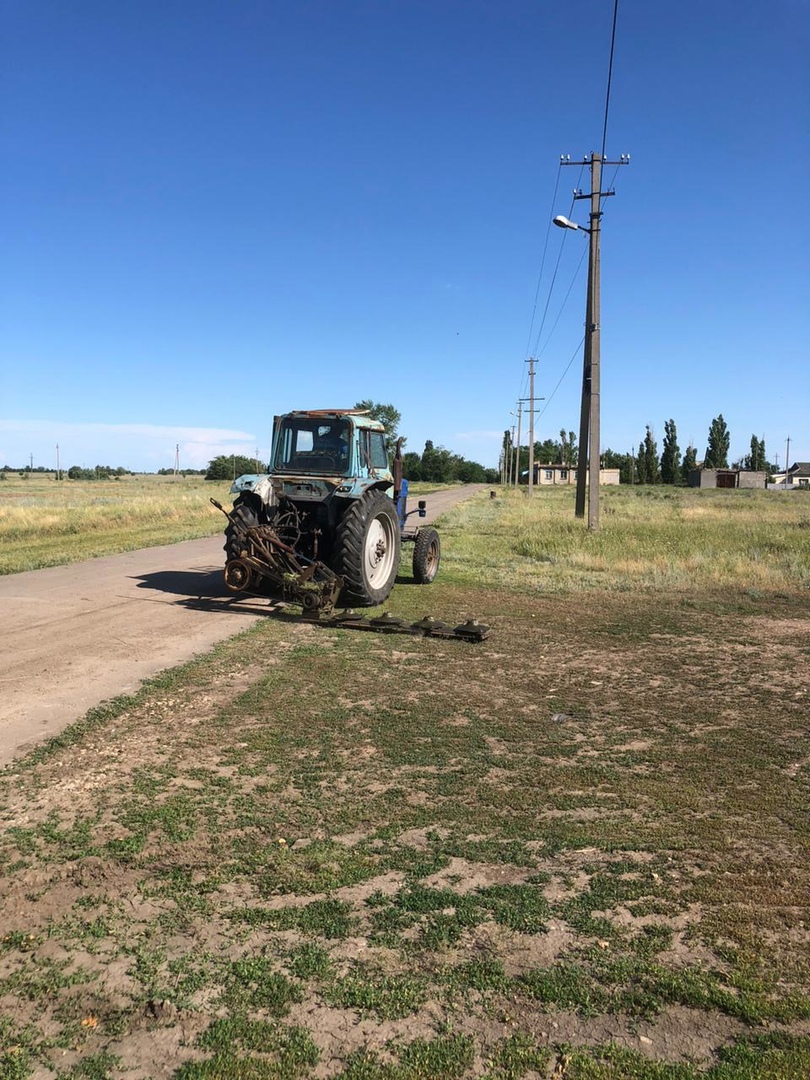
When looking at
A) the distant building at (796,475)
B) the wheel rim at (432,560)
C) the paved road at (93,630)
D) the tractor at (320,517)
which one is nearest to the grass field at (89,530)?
the paved road at (93,630)

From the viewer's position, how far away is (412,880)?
3.54 metres

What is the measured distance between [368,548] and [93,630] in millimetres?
3582

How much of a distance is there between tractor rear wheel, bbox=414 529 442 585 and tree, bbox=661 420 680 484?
10088 cm

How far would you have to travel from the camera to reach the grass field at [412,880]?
8.36 ft

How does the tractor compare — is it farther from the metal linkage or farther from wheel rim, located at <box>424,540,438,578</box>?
wheel rim, located at <box>424,540,438,578</box>

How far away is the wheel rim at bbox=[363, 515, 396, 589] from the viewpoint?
10508mm

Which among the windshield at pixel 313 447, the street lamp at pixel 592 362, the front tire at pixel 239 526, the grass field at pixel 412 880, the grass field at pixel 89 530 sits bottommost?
the grass field at pixel 412 880

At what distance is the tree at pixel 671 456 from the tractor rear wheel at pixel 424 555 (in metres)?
101

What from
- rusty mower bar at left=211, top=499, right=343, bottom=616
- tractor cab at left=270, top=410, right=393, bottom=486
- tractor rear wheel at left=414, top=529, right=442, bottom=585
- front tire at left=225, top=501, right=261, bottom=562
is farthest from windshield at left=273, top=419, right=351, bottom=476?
tractor rear wheel at left=414, top=529, right=442, bottom=585

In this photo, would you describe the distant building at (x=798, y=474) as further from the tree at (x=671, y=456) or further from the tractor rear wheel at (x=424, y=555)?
the tractor rear wheel at (x=424, y=555)

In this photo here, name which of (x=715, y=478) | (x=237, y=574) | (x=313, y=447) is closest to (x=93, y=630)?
(x=237, y=574)

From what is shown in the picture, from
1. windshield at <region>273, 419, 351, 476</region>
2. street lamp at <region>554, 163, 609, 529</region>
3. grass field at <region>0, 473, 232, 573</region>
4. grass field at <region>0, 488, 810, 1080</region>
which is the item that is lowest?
grass field at <region>0, 488, 810, 1080</region>

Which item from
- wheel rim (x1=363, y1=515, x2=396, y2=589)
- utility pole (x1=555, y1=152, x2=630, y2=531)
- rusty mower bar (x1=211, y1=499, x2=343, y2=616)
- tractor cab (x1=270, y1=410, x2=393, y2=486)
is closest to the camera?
rusty mower bar (x1=211, y1=499, x2=343, y2=616)

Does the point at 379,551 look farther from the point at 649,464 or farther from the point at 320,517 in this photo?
the point at 649,464
